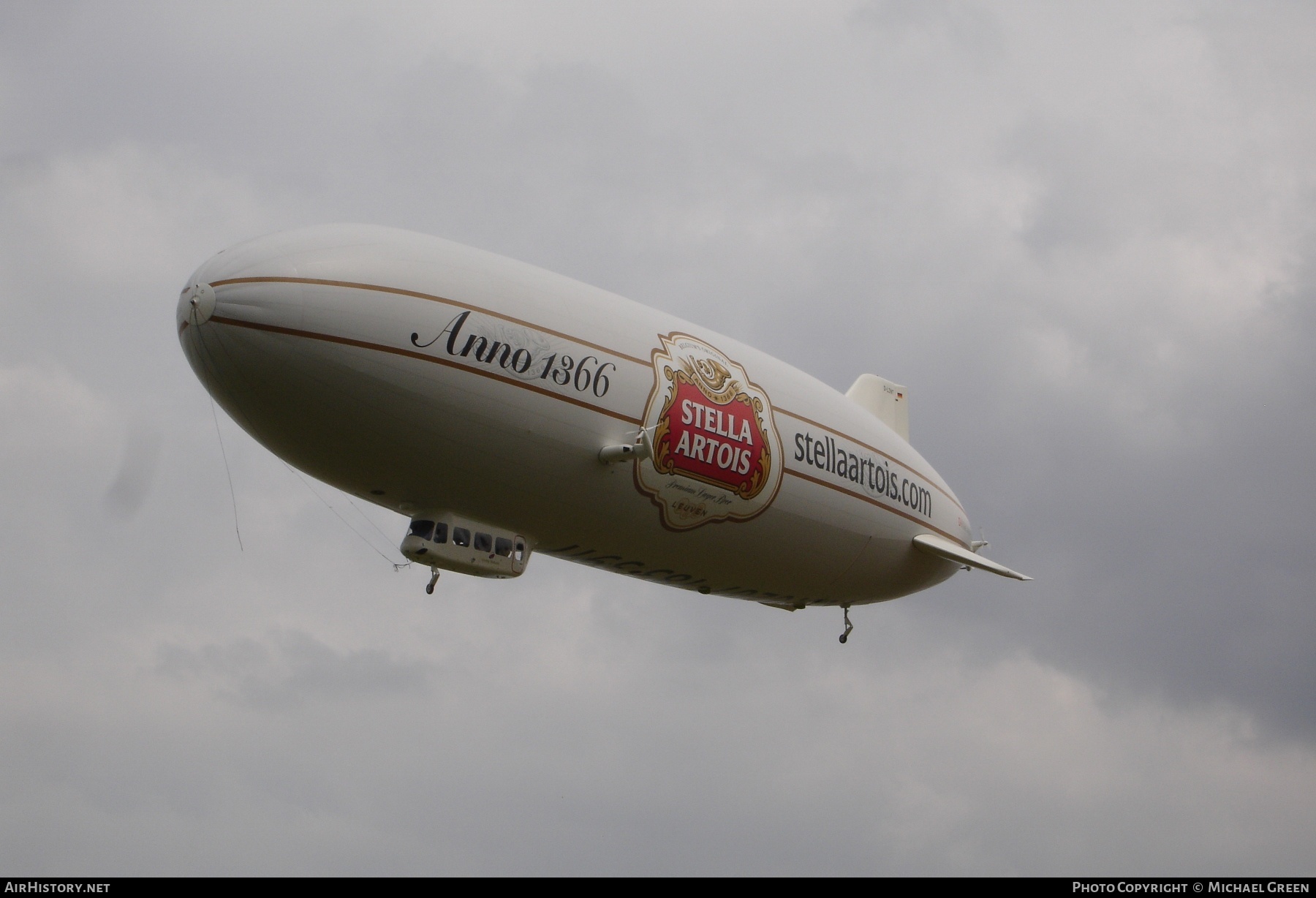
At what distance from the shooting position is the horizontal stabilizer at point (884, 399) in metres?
44.4

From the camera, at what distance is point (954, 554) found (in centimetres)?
3775

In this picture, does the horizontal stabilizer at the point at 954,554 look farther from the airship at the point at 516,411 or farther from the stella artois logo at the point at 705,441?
the stella artois logo at the point at 705,441

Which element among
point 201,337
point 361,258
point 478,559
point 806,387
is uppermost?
point 806,387

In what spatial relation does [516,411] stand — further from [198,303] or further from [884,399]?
[884,399]

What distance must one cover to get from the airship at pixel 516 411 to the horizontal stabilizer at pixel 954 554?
11.5 ft

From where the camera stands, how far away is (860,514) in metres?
34.7

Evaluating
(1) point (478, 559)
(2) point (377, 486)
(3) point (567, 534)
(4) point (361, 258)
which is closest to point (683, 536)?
(3) point (567, 534)

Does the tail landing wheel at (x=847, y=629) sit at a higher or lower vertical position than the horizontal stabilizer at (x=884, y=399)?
lower

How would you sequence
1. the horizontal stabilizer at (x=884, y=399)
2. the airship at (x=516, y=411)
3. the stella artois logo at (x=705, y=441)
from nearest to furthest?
the airship at (x=516, y=411) → the stella artois logo at (x=705, y=441) → the horizontal stabilizer at (x=884, y=399)

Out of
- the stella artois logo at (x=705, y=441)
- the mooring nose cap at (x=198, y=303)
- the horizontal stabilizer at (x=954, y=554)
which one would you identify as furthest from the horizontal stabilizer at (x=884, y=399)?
the mooring nose cap at (x=198, y=303)

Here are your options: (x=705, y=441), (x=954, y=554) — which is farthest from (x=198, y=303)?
(x=954, y=554)

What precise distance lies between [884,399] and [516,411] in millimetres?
21081

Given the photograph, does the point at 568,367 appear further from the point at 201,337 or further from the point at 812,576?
the point at 812,576

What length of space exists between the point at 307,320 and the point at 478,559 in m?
6.36
